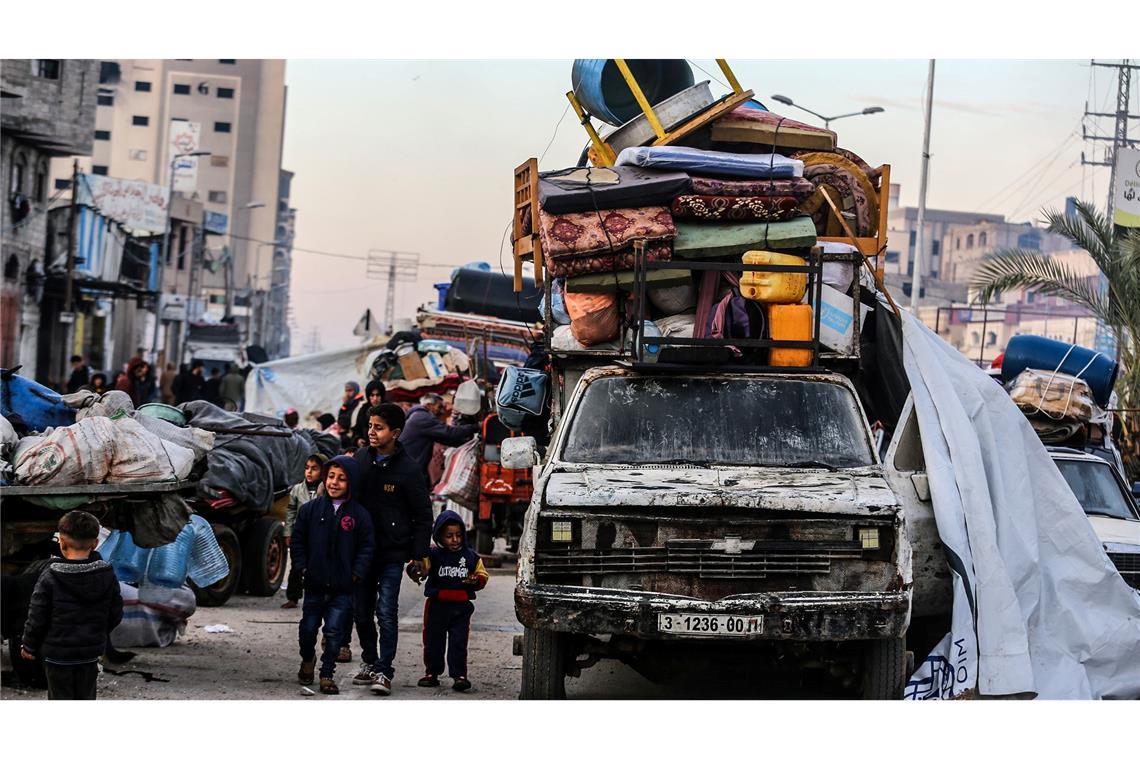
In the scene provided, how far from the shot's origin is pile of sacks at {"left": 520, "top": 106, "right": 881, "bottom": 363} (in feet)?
30.6

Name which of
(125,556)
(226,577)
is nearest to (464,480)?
(226,577)

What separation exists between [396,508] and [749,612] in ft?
8.59

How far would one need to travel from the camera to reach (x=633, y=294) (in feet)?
30.1

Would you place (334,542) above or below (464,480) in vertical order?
above

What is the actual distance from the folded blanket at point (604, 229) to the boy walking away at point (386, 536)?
4.94 ft

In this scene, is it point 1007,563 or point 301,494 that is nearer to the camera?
point 1007,563

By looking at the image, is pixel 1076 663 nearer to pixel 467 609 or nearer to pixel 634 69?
pixel 467 609

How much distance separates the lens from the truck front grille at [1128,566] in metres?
10.1

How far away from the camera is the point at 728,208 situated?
9.67 m

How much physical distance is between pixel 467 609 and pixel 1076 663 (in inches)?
146

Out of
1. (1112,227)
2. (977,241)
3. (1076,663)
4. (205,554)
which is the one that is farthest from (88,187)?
(977,241)

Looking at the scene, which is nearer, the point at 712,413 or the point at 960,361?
the point at 712,413

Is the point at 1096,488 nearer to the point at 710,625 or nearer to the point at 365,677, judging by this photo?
the point at 710,625

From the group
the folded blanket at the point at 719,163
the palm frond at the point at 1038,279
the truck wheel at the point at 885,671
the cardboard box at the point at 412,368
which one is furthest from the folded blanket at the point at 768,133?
the cardboard box at the point at 412,368
